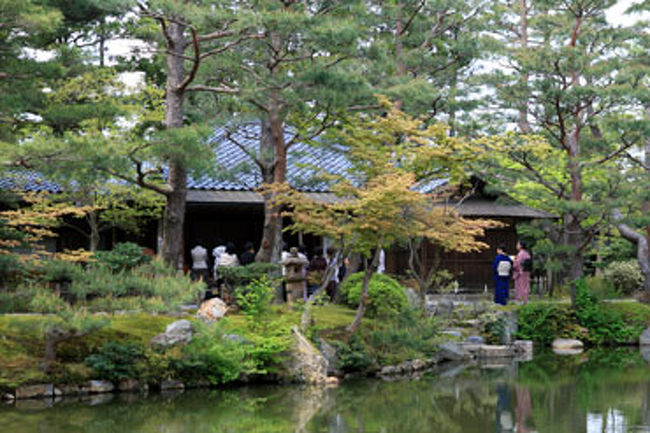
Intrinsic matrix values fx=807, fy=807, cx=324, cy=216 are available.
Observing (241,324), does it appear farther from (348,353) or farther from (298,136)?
(298,136)

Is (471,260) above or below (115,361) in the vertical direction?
above

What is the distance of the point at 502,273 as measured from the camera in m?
19.1

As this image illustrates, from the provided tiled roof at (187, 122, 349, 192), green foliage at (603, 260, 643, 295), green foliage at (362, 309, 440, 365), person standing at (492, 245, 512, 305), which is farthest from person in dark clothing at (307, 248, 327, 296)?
green foliage at (603, 260, 643, 295)

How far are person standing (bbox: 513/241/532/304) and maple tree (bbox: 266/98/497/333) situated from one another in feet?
16.1

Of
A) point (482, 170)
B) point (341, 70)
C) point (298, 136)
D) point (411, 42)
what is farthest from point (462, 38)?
point (341, 70)

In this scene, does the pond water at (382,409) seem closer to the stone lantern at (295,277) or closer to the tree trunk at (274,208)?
the stone lantern at (295,277)

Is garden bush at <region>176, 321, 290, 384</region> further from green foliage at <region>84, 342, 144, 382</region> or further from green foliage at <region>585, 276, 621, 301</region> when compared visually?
green foliage at <region>585, 276, 621, 301</region>

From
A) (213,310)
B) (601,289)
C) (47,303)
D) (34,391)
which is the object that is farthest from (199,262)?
(601,289)

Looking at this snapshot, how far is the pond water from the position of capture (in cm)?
929

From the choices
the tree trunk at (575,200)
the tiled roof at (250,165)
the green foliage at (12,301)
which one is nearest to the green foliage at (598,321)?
the tree trunk at (575,200)

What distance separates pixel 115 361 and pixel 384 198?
4812mm

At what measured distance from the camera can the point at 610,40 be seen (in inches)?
732

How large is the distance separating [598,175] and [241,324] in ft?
49.0

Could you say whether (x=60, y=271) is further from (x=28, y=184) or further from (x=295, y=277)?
(x=28, y=184)
